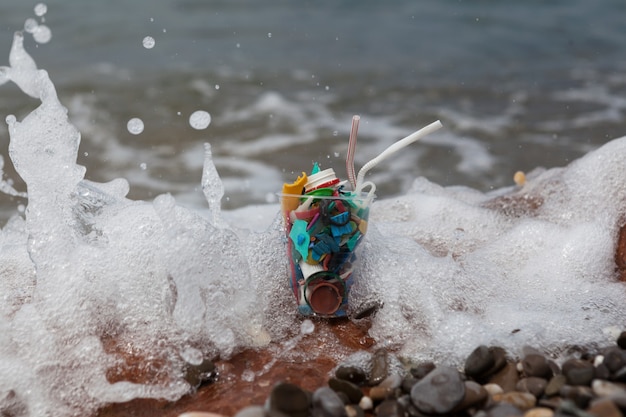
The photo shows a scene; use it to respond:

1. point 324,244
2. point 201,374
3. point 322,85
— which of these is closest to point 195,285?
point 201,374

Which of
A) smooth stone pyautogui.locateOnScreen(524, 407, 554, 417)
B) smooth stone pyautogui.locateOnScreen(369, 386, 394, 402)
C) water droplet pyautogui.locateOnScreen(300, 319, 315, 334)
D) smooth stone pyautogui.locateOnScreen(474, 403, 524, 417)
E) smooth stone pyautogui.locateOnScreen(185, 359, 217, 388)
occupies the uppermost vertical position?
smooth stone pyautogui.locateOnScreen(524, 407, 554, 417)

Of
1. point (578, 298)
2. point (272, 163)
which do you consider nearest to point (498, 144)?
point (272, 163)

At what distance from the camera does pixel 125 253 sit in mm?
2178

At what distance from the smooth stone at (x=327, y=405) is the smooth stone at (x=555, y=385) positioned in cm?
46

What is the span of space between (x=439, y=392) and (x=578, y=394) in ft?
0.92

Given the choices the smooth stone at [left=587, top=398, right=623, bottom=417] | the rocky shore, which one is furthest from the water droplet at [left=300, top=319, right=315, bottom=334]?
the smooth stone at [left=587, top=398, right=623, bottom=417]

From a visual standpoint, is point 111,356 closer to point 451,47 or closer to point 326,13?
point 451,47

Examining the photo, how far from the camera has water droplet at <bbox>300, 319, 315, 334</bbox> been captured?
204cm

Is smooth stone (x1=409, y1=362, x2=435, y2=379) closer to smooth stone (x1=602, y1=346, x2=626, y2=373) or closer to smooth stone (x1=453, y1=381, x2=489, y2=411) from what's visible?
smooth stone (x1=453, y1=381, x2=489, y2=411)

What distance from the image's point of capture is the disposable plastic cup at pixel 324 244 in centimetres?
194

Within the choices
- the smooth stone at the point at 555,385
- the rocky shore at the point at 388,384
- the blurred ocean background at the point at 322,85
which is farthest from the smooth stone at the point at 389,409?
the blurred ocean background at the point at 322,85

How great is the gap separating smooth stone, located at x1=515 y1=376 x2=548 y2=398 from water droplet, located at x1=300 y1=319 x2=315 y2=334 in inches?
25.2

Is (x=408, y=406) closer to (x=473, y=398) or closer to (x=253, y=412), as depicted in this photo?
(x=473, y=398)

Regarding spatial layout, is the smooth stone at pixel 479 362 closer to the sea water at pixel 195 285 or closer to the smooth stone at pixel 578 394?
the sea water at pixel 195 285
